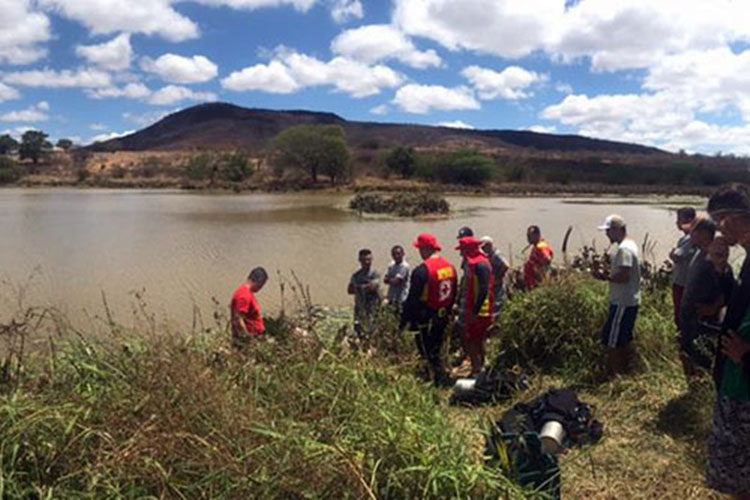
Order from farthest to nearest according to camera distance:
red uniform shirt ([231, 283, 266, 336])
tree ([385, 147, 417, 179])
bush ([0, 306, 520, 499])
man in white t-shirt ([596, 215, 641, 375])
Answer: tree ([385, 147, 417, 179]), red uniform shirt ([231, 283, 266, 336]), man in white t-shirt ([596, 215, 641, 375]), bush ([0, 306, 520, 499])

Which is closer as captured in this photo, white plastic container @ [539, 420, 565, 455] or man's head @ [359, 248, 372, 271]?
white plastic container @ [539, 420, 565, 455]

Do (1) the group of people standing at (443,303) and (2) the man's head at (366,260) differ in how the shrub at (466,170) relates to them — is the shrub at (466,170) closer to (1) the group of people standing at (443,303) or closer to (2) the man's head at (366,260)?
(2) the man's head at (366,260)

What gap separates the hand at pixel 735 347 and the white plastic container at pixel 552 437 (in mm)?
1264

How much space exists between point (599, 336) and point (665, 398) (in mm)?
1119

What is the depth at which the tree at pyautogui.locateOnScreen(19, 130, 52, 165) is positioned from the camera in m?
106

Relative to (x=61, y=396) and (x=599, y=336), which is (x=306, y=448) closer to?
(x=61, y=396)

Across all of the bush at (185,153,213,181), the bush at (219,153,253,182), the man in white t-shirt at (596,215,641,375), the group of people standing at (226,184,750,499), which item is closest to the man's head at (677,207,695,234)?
the group of people standing at (226,184,750,499)

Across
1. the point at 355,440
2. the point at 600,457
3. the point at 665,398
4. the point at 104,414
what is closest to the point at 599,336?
the point at 665,398

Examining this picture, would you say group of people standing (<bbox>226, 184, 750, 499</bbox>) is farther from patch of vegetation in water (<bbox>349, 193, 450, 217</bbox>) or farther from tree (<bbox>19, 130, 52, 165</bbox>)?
tree (<bbox>19, 130, 52, 165</bbox>)

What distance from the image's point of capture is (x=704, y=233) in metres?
4.22

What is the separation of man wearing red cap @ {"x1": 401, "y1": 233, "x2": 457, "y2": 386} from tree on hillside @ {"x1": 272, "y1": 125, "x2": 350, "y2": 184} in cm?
6621

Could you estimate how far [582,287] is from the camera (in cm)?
603

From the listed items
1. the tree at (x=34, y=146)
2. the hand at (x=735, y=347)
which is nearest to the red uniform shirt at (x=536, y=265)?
the hand at (x=735, y=347)

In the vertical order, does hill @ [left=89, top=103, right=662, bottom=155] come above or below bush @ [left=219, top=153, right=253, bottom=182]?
above
